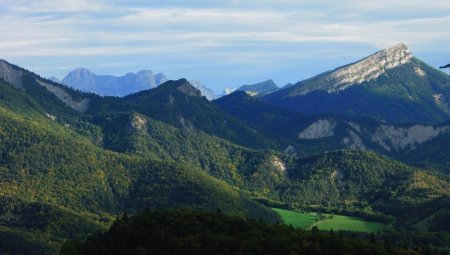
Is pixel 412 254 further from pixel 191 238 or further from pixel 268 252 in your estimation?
pixel 191 238

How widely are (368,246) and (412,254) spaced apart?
10485mm

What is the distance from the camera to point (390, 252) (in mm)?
194250

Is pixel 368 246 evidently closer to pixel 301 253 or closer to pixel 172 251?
pixel 301 253

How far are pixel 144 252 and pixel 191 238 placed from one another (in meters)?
11.9

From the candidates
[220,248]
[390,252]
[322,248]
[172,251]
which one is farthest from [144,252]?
[390,252]

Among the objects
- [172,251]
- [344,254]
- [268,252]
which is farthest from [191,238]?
[344,254]

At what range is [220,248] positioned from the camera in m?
193

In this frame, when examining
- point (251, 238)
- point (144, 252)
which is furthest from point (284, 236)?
point (144, 252)

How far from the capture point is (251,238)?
19875 centimetres

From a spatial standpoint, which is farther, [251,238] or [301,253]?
[251,238]

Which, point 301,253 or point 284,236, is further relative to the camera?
point 284,236

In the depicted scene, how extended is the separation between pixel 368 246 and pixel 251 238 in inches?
1115

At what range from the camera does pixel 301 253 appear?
18675 centimetres

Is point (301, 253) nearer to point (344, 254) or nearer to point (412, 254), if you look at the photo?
point (344, 254)
